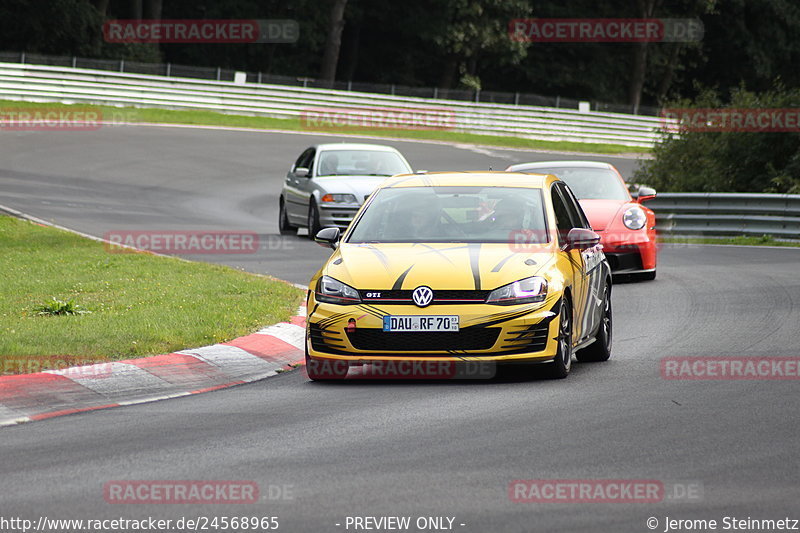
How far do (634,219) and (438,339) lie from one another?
27.5 feet

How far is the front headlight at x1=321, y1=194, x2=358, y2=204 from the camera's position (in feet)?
72.8

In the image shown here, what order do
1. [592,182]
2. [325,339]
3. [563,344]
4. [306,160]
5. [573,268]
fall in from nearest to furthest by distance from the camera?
1. [325,339]
2. [563,344]
3. [573,268]
4. [592,182]
5. [306,160]

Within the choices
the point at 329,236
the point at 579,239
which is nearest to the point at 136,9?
the point at 329,236

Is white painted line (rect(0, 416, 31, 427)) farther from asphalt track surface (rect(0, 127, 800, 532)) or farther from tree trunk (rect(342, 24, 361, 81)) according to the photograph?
tree trunk (rect(342, 24, 361, 81))

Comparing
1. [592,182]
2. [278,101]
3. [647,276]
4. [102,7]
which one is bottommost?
[647,276]

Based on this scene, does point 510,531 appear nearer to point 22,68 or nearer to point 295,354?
point 295,354

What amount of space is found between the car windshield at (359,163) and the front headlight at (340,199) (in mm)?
1133

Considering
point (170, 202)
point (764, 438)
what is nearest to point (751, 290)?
point (764, 438)

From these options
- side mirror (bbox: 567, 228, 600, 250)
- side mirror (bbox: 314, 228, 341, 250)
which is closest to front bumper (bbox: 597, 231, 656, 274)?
side mirror (bbox: 567, 228, 600, 250)

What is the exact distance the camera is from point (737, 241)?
24.6 m

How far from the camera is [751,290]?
51.8ft

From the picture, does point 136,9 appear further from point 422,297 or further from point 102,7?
point 422,297

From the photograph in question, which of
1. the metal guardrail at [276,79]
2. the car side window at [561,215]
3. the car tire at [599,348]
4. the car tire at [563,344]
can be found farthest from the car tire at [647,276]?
the metal guardrail at [276,79]

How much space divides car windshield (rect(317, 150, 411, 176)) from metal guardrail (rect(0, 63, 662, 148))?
24.0 m
